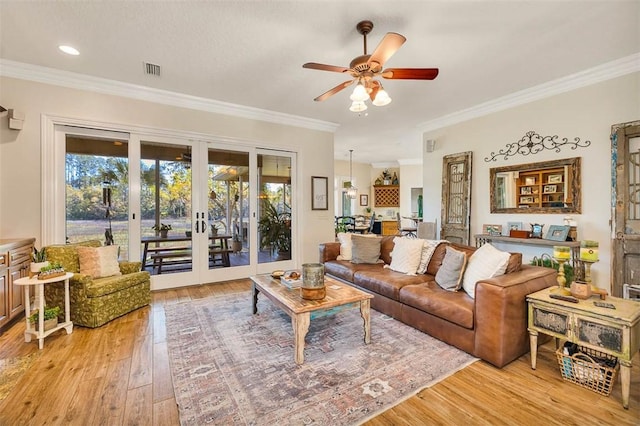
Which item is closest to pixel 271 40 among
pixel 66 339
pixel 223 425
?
pixel 223 425

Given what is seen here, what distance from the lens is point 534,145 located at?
4117 mm

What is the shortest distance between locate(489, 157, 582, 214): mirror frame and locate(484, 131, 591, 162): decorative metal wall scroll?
0.60 ft

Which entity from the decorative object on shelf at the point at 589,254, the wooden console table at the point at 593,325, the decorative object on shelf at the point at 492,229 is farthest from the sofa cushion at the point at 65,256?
the decorative object on shelf at the point at 492,229

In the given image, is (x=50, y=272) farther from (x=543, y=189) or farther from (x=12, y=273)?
(x=543, y=189)

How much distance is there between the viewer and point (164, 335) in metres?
2.75

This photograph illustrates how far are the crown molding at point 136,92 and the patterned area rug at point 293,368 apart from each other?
123 inches

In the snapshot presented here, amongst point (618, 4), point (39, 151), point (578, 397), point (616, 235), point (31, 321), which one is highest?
point (618, 4)

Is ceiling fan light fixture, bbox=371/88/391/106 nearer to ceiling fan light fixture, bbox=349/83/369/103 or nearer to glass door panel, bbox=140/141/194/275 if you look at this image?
ceiling fan light fixture, bbox=349/83/369/103

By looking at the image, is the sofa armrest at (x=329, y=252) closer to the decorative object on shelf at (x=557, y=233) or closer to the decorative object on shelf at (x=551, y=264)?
the decorative object on shelf at (x=551, y=264)

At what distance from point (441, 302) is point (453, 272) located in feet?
1.39

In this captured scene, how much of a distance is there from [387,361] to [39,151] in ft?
15.1

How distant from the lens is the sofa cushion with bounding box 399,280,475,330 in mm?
2322

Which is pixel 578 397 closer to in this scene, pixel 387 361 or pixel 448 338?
pixel 448 338

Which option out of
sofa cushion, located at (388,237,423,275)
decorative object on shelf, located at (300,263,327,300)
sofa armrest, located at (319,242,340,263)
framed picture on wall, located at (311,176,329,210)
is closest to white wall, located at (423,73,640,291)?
sofa cushion, located at (388,237,423,275)
